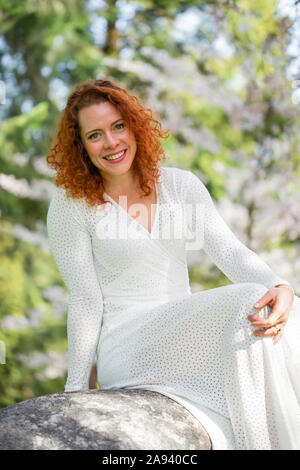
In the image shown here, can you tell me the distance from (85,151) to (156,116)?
9.36ft

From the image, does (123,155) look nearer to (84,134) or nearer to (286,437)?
(84,134)

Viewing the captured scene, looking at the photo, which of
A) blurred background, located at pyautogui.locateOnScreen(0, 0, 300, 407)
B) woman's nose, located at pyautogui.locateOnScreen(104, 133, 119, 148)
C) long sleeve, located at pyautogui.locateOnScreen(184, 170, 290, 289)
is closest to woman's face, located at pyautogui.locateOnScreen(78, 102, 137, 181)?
woman's nose, located at pyautogui.locateOnScreen(104, 133, 119, 148)

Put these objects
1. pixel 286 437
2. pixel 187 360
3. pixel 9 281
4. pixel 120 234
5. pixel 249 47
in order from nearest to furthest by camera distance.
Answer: pixel 286 437, pixel 187 360, pixel 120 234, pixel 249 47, pixel 9 281

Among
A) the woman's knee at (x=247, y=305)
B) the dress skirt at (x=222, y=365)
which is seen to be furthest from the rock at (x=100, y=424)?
the woman's knee at (x=247, y=305)

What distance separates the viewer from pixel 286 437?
1.82 m

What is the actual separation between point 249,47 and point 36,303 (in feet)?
9.23

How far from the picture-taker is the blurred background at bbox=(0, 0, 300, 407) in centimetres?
509

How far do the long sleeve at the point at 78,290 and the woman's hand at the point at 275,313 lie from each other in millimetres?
736

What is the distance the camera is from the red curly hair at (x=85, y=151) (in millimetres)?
2473

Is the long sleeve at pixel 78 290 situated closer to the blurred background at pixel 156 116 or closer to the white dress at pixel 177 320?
the white dress at pixel 177 320

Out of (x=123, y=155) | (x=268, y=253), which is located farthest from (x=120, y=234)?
(x=268, y=253)

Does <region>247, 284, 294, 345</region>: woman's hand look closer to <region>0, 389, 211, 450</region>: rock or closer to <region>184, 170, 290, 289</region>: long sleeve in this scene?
<region>184, 170, 290, 289</region>: long sleeve

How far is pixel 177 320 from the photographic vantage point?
2111 millimetres

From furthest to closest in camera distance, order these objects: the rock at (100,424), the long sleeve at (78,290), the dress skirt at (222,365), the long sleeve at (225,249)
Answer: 1. the long sleeve at (78,290)
2. the long sleeve at (225,249)
3. the dress skirt at (222,365)
4. the rock at (100,424)
